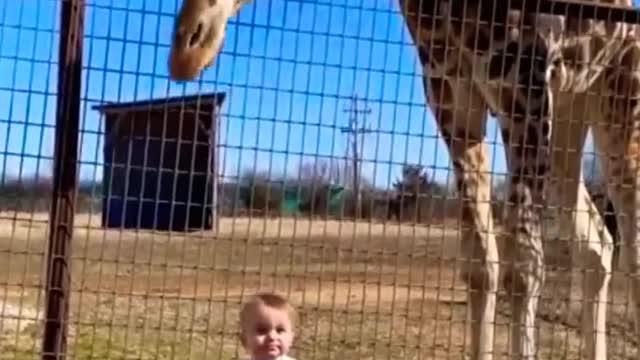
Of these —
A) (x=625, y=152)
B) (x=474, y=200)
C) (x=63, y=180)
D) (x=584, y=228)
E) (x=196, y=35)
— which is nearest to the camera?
(x=63, y=180)

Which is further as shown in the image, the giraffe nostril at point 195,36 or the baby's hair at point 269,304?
the giraffe nostril at point 195,36

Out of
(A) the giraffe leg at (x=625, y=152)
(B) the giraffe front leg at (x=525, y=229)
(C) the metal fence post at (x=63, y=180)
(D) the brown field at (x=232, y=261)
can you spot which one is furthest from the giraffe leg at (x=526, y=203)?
(C) the metal fence post at (x=63, y=180)

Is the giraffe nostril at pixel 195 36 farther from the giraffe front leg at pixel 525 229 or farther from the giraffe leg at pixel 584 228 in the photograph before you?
the giraffe leg at pixel 584 228

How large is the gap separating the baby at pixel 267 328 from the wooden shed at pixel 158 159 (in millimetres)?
672

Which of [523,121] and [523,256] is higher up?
[523,121]

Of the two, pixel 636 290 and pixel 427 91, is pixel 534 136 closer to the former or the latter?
pixel 427 91

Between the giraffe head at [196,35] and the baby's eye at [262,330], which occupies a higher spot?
the giraffe head at [196,35]

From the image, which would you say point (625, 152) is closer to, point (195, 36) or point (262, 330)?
point (195, 36)

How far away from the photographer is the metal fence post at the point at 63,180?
3475 mm

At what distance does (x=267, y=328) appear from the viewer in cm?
288

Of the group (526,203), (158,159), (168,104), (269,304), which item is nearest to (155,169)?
(158,159)

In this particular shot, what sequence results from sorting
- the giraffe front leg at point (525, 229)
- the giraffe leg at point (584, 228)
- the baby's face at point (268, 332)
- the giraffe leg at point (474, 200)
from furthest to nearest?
the giraffe leg at point (584, 228) → the giraffe leg at point (474, 200) → the giraffe front leg at point (525, 229) → the baby's face at point (268, 332)

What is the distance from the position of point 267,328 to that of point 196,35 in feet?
3.52

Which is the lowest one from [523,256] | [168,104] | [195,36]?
[523,256]
